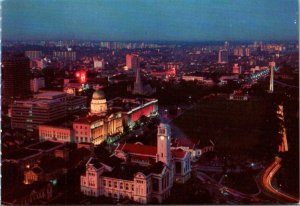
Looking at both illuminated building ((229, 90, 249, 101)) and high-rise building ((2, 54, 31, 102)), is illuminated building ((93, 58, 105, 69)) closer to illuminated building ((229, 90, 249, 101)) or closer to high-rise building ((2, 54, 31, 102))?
high-rise building ((2, 54, 31, 102))

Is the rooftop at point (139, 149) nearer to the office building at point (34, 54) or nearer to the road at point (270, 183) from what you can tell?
the road at point (270, 183)

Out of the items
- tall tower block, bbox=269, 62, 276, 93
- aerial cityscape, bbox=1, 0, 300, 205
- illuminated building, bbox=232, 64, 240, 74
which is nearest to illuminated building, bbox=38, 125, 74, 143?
aerial cityscape, bbox=1, 0, 300, 205

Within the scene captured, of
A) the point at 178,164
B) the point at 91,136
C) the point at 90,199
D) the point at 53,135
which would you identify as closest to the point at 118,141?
the point at 91,136

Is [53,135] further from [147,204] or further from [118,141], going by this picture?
[147,204]

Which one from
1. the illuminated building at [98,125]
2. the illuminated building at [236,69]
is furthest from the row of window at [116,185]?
the illuminated building at [236,69]

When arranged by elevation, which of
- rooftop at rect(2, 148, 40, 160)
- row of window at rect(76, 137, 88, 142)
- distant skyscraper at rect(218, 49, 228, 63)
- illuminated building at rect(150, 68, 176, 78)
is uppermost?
distant skyscraper at rect(218, 49, 228, 63)

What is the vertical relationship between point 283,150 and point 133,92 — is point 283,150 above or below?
below

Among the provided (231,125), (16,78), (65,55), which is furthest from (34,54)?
(231,125)
